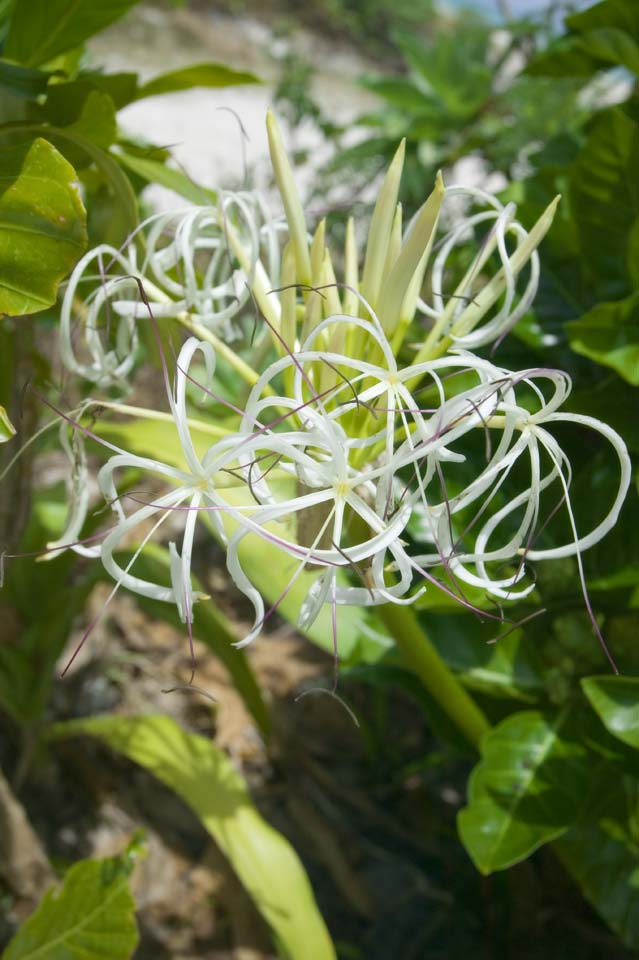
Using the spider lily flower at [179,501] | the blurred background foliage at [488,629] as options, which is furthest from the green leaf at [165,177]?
the spider lily flower at [179,501]

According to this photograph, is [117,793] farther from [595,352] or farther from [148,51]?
[148,51]

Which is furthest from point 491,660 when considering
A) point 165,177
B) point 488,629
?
point 165,177

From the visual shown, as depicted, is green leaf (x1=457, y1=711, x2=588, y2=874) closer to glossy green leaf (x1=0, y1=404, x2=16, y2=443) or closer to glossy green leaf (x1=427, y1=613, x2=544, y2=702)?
glossy green leaf (x1=427, y1=613, x2=544, y2=702)

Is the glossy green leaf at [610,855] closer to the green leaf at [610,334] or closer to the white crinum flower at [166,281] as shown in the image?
the green leaf at [610,334]

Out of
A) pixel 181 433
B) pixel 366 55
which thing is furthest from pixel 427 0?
pixel 181 433

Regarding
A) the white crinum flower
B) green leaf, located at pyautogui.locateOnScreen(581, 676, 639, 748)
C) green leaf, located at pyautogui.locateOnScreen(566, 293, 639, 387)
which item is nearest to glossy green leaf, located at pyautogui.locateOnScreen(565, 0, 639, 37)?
green leaf, located at pyautogui.locateOnScreen(566, 293, 639, 387)

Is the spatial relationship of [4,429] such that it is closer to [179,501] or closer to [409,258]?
[179,501]
